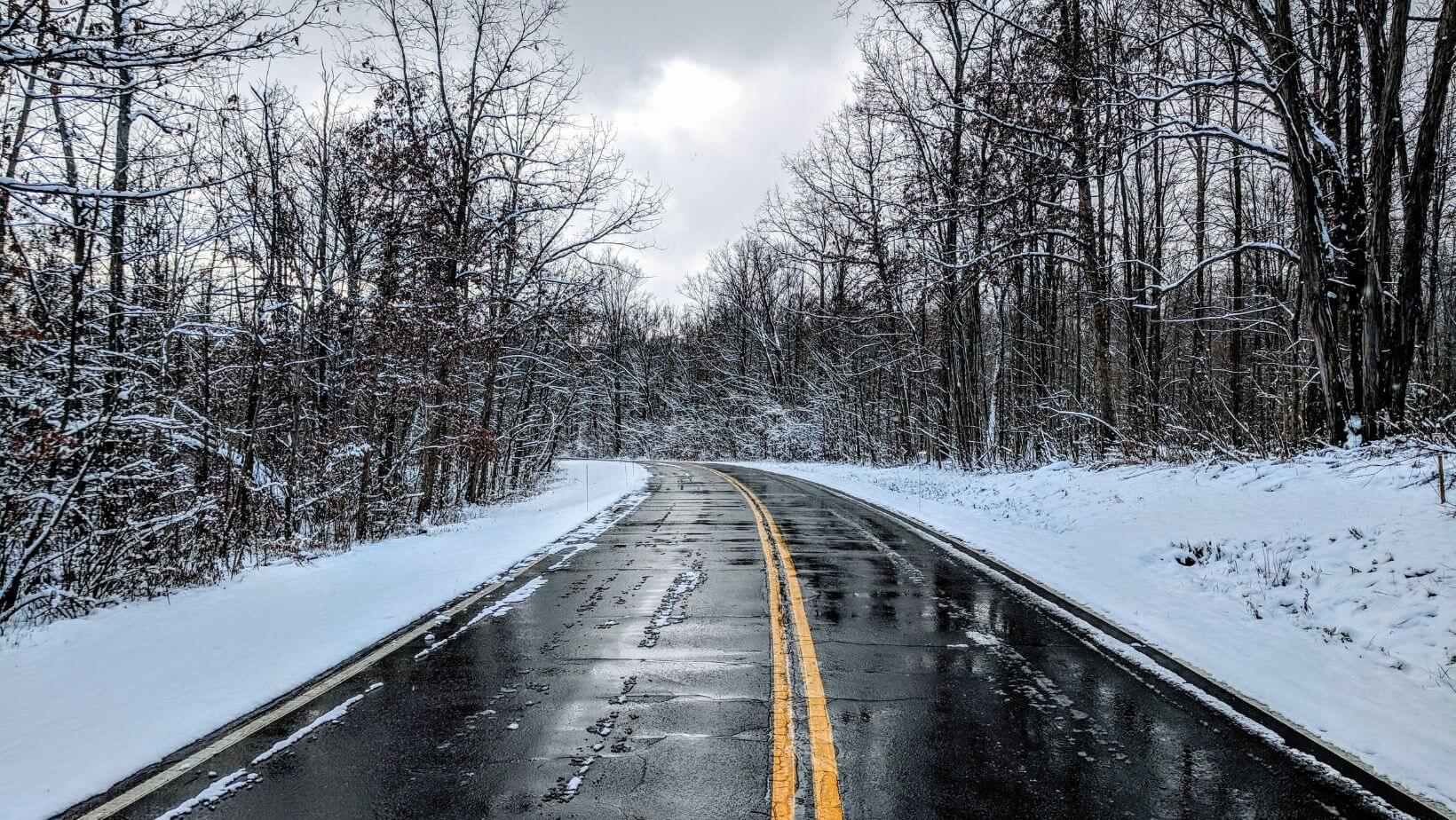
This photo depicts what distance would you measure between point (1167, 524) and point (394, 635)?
9.06 m

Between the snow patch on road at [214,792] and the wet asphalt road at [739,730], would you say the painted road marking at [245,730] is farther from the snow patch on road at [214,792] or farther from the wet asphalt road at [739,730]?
the snow patch on road at [214,792]

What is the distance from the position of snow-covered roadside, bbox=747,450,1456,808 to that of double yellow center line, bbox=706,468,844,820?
109 inches

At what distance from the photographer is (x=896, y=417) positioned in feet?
111

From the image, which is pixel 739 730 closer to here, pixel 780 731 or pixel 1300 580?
pixel 780 731

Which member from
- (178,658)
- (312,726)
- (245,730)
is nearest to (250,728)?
(245,730)

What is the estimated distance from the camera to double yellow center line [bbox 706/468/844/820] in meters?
3.32

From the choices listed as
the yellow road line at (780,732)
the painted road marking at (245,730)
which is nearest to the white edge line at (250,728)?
the painted road marking at (245,730)

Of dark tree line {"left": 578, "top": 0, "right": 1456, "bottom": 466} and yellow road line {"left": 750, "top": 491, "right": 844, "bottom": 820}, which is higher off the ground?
dark tree line {"left": 578, "top": 0, "right": 1456, "bottom": 466}

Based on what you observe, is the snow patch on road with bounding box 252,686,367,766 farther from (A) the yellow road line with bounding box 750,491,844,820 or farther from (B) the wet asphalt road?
(A) the yellow road line with bounding box 750,491,844,820

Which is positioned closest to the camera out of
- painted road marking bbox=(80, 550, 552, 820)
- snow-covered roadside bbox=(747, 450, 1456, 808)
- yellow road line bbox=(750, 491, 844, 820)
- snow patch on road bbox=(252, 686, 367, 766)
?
yellow road line bbox=(750, 491, 844, 820)

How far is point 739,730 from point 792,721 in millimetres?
329

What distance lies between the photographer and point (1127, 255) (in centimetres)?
2239

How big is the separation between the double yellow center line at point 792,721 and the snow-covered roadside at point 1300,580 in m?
2.78

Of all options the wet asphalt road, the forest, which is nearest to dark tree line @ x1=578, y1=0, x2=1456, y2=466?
the forest
